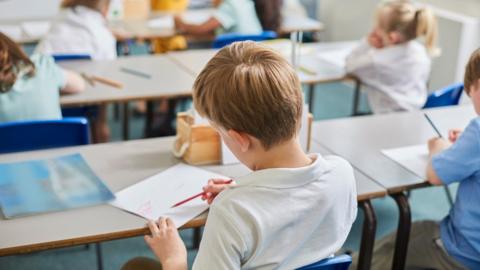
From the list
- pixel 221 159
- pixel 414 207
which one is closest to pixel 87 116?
pixel 221 159

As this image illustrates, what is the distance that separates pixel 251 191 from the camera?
→ 1.27 meters

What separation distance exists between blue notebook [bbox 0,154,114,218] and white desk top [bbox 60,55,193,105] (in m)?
0.80

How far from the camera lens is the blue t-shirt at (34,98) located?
2.43 m

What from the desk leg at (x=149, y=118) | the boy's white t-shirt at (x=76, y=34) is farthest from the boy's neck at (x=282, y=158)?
the desk leg at (x=149, y=118)

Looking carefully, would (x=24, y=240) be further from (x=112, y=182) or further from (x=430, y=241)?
(x=430, y=241)

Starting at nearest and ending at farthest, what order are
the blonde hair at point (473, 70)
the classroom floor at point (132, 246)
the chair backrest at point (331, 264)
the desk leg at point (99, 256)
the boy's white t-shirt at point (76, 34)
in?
the chair backrest at point (331, 264) < the blonde hair at point (473, 70) < the desk leg at point (99, 256) < the classroom floor at point (132, 246) < the boy's white t-shirt at point (76, 34)

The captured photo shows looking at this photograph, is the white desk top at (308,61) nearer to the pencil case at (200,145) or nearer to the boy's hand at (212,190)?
the pencil case at (200,145)

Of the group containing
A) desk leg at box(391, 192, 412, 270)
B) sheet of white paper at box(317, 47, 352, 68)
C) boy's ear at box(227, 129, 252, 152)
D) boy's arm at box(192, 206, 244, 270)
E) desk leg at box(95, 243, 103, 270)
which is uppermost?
boy's ear at box(227, 129, 252, 152)

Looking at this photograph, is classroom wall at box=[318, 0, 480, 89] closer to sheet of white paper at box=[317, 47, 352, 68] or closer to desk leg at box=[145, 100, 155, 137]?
sheet of white paper at box=[317, 47, 352, 68]

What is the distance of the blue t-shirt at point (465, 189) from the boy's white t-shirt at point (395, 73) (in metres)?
1.40

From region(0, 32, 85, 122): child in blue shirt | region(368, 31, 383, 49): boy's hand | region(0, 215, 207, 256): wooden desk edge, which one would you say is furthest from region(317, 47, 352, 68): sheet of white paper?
region(0, 215, 207, 256): wooden desk edge

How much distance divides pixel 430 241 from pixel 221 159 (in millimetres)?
711

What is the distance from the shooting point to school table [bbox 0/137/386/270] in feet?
Result: 5.15

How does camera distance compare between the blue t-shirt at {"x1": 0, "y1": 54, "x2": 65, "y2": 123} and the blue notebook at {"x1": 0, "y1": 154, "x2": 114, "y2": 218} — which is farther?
the blue t-shirt at {"x1": 0, "y1": 54, "x2": 65, "y2": 123}
